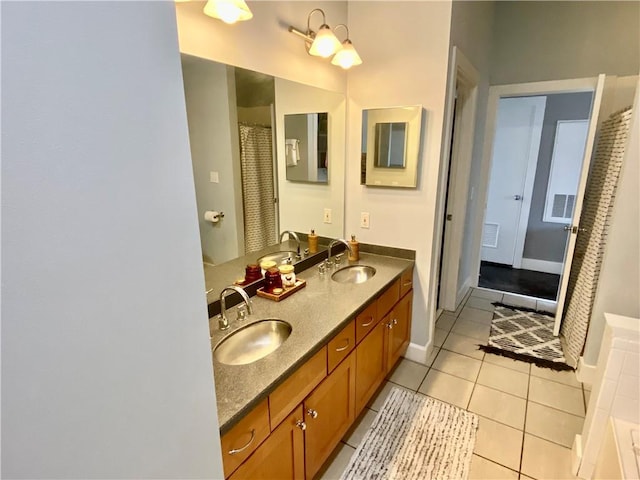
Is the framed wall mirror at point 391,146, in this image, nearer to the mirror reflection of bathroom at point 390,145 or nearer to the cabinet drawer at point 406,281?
the mirror reflection of bathroom at point 390,145

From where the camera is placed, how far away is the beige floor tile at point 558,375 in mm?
2357

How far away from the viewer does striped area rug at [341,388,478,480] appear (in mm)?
1673

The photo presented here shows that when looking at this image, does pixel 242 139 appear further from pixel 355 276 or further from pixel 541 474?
pixel 541 474

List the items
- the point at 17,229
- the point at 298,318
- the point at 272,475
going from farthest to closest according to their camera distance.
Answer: the point at 298,318 < the point at 272,475 < the point at 17,229

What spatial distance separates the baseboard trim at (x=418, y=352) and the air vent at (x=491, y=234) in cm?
255

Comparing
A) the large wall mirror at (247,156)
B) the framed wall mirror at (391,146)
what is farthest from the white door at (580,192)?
the large wall mirror at (247,156)

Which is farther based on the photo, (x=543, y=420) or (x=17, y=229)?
(x=543, y=420)

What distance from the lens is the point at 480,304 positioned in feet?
11.4

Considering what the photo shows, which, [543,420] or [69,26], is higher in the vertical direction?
[69,26]

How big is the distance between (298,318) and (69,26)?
1285 mm

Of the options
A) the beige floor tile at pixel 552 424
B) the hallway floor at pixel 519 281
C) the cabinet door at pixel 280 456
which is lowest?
the beige floor tile at pixel 552 424

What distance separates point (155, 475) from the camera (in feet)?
2.17

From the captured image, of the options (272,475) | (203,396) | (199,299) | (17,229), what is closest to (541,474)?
(272,475)

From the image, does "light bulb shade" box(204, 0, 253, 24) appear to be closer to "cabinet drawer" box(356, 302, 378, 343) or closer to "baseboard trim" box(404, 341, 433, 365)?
"cabinet drawer" box(356, 302, 378, 343)
